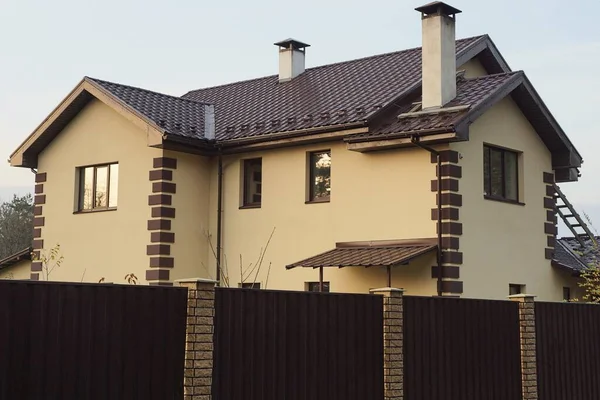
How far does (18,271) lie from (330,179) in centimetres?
902

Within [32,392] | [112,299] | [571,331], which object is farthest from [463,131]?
[32,392]

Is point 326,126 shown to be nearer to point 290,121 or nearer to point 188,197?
→ point 290,121

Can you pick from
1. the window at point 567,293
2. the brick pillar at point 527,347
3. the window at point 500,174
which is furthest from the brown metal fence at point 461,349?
the window at point 567,293

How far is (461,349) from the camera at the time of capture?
1198 centimetres

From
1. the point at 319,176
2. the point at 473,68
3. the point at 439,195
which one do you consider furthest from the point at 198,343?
the point at 473,68

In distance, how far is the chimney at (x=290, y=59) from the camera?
22.9 metres

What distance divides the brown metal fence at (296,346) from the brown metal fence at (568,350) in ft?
12.3

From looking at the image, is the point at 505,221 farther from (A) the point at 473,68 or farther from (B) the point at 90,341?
(B) the point at 90,341

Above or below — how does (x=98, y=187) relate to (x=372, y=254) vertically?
above

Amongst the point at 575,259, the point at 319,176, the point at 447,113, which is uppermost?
the point at 447,113

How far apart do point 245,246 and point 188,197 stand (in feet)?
5.41

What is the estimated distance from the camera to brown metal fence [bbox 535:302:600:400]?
13422 mm

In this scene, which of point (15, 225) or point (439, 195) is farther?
point (15, 225)

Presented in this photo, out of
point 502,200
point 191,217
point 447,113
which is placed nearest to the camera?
point 447,113
